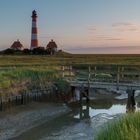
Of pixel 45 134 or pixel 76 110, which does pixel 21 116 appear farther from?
pixel 76 110

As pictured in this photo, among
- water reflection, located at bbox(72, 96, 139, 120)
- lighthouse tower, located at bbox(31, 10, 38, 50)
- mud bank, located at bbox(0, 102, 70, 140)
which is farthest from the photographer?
lighthouse tower, located at bbox(31, 10, 38, 50)

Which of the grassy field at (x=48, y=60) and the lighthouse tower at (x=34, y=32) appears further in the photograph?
the lighthouse tower at (x=34, y=32)

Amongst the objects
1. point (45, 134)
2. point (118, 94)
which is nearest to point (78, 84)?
point (118, 94)

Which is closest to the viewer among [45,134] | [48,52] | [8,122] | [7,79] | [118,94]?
[45,134]

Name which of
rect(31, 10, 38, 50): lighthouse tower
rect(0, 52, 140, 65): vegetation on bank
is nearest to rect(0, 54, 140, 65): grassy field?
rect(0, 52, 140, 65): vegetation on bank

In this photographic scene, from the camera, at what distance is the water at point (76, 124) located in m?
11.6

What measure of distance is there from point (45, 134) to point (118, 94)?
12469mm

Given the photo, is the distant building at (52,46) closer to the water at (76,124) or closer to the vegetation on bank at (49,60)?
the vegetation on bank at (49,60)

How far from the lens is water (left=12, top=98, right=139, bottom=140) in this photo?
11625 mm

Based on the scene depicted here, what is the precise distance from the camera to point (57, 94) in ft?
64.2

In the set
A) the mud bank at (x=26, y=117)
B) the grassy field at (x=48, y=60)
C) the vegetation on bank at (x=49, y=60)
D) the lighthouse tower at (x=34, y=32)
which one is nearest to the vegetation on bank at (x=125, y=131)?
the mud bank at (x=26, y=117)

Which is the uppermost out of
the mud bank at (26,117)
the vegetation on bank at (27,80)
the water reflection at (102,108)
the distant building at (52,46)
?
the distant building at (52,46)

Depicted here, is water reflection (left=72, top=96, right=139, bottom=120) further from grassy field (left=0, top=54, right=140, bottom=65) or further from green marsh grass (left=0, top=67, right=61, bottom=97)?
grassy field (left=0, top=54, right=140, bottom=65)

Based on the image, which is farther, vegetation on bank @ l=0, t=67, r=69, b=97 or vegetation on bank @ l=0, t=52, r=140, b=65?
vegetation on bank @ l=0, t=52, r=140, b=65
